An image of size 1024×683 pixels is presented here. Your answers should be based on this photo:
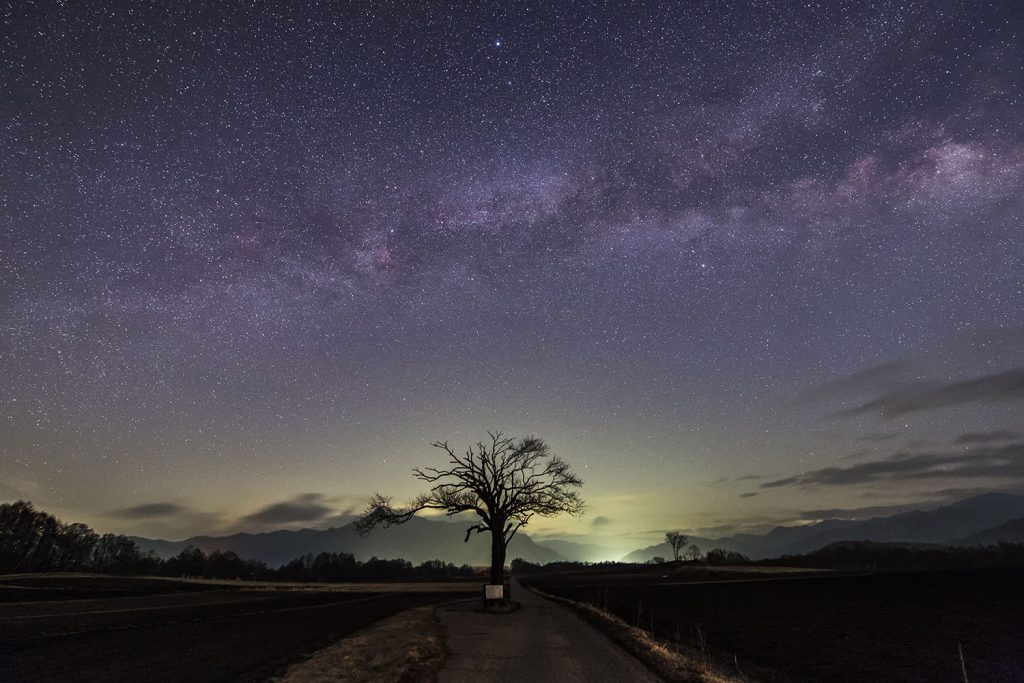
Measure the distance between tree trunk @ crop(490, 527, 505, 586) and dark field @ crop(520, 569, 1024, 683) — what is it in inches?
359

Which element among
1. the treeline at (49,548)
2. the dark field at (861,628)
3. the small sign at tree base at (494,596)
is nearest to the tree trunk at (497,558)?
the small sign at tree base at (494,596)

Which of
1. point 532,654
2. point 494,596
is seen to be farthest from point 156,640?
point 494,596

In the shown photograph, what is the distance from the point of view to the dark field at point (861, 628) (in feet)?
75.0

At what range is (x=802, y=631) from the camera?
3266 centimetres

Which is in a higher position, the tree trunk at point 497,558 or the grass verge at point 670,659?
the tree trunk at point 497,558

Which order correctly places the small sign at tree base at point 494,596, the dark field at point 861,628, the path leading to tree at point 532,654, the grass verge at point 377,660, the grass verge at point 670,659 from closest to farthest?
1. the grass verge at point 377,660
2. the grass verge at point 670,659
3. the path leading to tree at point 532,654
4. the dark field at point 861,628
5. the small sign at tree base at point 494,596

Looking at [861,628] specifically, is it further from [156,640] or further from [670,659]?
[156,640]

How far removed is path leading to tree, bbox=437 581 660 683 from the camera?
16.9m

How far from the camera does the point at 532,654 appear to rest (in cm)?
2075

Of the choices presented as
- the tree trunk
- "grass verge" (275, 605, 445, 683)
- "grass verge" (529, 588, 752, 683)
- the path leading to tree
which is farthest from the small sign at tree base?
"grass verge" (275, 605, 445, 683)

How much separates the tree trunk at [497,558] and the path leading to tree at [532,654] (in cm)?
809

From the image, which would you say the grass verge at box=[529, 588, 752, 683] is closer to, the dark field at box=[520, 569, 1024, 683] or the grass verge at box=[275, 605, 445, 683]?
the dark field at box=[520, 569, 1024, 683]

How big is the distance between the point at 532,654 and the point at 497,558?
2187cm

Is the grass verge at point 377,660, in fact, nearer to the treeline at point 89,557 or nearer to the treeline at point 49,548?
the treeline at point 89,557
